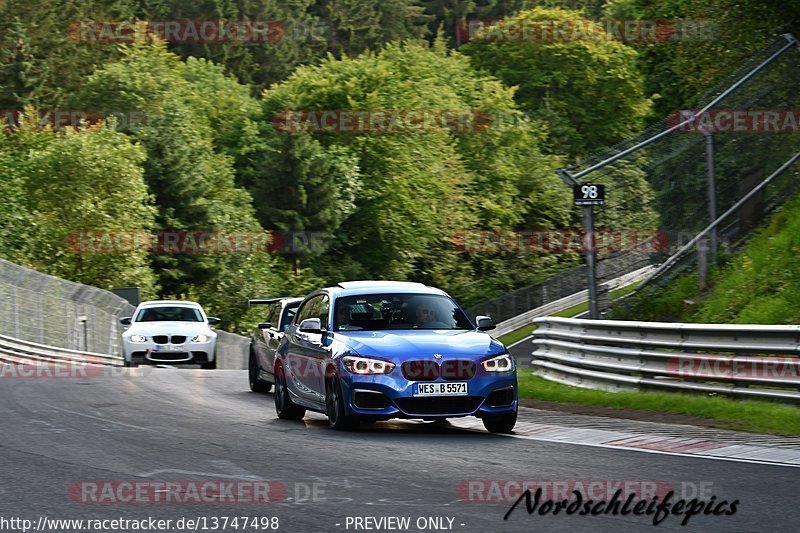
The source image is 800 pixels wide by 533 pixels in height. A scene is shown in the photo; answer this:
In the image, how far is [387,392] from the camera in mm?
13234

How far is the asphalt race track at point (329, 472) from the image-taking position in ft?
27.7

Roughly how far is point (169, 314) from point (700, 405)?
16.8 metres

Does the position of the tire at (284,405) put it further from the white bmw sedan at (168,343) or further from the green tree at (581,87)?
the green tree at (581,87)

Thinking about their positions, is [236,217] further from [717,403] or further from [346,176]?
[717,403]

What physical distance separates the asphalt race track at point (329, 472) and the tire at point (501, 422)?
134mm

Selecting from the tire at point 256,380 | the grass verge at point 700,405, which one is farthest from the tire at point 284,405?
the tire at point 256,380

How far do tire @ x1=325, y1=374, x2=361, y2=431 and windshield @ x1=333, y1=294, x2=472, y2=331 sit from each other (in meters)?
0.81

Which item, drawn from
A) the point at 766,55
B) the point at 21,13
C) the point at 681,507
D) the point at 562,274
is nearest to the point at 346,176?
the point at 562,274

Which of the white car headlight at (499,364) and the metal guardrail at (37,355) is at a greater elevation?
the white car headlight at (499,364)

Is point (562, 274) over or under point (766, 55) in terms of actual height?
under

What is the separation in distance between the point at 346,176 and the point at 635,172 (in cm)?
5333

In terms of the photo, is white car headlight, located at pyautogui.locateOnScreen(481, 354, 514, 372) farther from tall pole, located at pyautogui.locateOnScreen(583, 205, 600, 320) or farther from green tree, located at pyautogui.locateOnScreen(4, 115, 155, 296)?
green tree, located at pyautogui.locateOnScreen(4, 115, 155, 296)

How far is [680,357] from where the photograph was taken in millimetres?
15875

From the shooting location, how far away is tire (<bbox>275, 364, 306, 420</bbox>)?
15758 mm
